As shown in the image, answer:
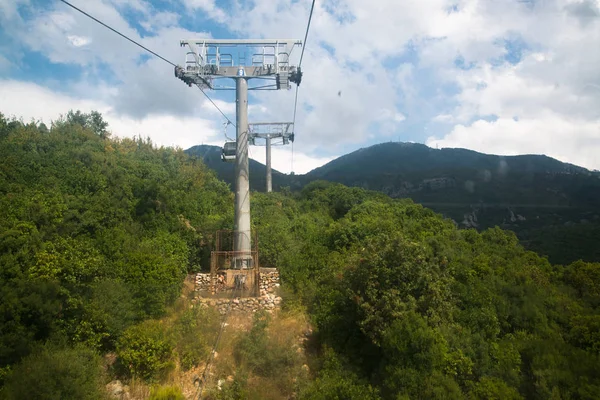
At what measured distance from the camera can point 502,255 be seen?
64.0 ft

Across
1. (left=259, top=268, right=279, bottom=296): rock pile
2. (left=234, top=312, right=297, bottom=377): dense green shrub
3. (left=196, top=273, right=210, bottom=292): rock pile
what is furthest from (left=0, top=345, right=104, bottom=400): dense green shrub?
(left=259, top=268, right=279, bottom=296): rock pile

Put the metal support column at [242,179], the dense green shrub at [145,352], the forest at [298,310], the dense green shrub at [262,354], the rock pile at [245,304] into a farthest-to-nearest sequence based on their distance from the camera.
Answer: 1. the metal support column at [242,179]
2. the rock pile at [245,304]
3. the dense green shrub at [262,354]
4. the dense green shrub at [145,352]
5. the forest at [298,310]

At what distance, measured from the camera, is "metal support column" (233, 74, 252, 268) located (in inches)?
612

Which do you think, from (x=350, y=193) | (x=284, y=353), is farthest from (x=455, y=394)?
(x=350, y=193)

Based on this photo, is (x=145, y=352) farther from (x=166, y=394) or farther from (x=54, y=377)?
(x=54, y=377)

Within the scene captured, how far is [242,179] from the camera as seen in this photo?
15773mm

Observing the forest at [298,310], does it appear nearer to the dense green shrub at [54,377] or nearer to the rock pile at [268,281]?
the dense green shrub at [54,377]

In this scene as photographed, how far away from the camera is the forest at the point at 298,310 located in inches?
376

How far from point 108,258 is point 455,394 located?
12397 millimetres

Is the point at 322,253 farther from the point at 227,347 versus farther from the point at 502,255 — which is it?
the point at 502,255

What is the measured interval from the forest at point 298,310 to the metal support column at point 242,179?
199 centimetres

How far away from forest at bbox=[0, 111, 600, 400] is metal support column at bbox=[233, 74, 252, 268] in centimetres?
199

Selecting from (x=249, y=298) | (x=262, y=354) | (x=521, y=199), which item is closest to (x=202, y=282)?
(x=249, y=298)

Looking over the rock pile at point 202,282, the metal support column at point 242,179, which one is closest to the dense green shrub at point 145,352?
the rock pile at point 202,282
